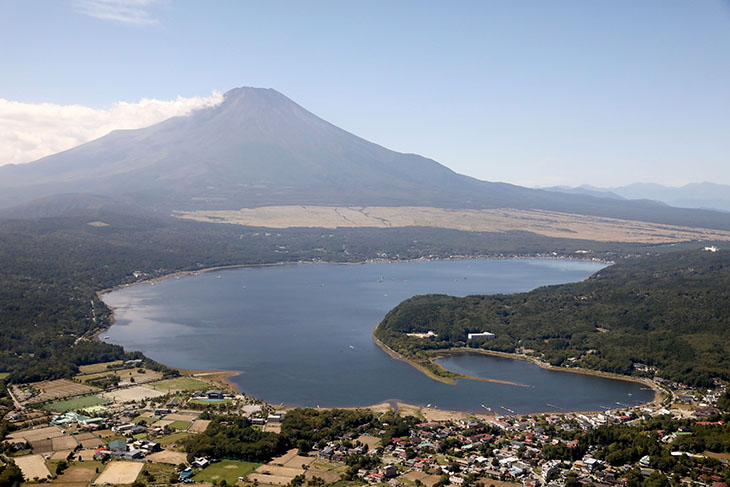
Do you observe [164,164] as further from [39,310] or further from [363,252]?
[39,310]

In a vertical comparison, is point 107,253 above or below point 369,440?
above

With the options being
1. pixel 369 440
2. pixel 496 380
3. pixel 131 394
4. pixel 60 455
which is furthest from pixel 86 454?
pixel 496 380

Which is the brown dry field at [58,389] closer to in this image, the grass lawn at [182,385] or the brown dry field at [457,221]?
the grass lawn at [182,385]

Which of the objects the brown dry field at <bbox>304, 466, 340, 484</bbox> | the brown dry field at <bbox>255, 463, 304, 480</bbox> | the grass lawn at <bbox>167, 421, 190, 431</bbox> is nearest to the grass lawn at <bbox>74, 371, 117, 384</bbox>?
the grass lawn at <bbox>167, 421, 190, 431</bbox>

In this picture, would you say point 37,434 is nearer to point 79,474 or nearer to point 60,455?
point 60,455

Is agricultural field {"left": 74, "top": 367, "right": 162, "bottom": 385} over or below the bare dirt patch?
over

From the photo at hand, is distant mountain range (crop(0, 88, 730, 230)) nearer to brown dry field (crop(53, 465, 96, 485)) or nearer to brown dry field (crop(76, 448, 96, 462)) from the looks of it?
brown dry field (crop(76, 448, 96, 462))
